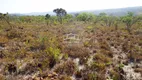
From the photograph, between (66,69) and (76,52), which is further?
(76,52)

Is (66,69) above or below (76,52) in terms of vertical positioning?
below

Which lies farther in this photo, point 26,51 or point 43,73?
point 26,51

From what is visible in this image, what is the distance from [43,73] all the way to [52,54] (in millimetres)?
1767

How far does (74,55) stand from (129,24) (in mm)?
16501

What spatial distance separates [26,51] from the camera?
29.1ft

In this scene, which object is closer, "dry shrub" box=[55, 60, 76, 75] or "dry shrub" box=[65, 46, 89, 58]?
"dry shrub" box=[55, 60, 76, 75]

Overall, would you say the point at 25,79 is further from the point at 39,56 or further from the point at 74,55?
the point at 74,55

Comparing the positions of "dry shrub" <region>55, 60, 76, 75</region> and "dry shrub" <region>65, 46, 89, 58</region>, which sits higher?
"dry shrub" <region>65, 46, 89, 58</region>

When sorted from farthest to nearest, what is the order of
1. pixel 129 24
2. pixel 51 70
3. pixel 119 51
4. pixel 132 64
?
pixel 129 24, pixel 119 51, pixel 132 64, pixel 51 70

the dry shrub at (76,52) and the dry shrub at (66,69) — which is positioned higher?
the dry shrub at (76,52)

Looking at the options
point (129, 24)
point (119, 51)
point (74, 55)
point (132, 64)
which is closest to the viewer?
point (132, 64)

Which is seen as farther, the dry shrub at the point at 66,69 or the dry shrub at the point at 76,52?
the dry shrub at the point at 76,52

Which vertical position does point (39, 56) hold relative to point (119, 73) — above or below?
above

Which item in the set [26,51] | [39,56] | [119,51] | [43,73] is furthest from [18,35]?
[119,51]
